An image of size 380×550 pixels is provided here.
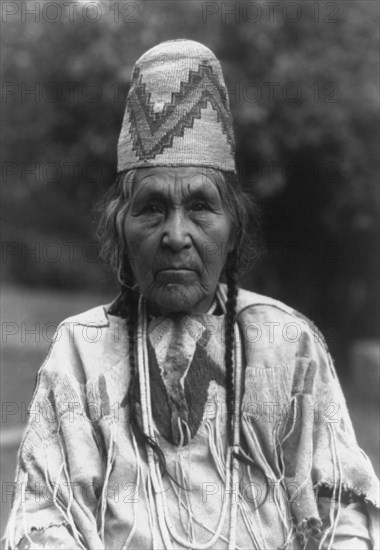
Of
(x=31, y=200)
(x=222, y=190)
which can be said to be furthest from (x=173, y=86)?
(x=31, y=200)

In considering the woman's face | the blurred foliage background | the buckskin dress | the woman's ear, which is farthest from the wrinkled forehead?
the blurred foliage background

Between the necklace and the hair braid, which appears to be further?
the hair braid

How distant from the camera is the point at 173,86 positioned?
1779 mm

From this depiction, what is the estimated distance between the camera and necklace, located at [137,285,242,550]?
173cm

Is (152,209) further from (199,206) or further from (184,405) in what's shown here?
(184,405)

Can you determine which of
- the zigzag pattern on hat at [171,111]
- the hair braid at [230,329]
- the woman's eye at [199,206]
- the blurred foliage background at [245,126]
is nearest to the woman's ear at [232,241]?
the hair braid at [230,329]

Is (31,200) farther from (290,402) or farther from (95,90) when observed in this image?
(290,402)

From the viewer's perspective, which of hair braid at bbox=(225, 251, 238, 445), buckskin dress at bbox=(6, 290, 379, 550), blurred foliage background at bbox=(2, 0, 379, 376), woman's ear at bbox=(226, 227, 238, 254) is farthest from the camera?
blurred foliage background at bbox=(2, 0, 379, 376)

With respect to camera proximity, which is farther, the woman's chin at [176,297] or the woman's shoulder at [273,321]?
the woman's shoulder at [273,321]

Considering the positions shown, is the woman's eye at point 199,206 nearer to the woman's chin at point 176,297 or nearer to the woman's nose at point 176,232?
the woman's nose at point 176,232

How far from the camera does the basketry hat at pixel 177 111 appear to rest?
5.84ft

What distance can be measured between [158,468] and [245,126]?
67.2 inches

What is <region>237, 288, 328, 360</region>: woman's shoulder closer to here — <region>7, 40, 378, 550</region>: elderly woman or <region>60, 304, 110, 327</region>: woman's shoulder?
<region>7, 40, 378, 550</region>: elderly woman

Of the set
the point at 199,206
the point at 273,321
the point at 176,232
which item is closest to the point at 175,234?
the point at 176,232
